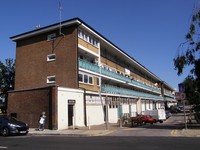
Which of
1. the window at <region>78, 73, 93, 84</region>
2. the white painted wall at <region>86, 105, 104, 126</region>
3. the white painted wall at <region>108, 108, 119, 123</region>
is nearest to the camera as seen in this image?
the window at <region>78, 73, 93, 84</region>

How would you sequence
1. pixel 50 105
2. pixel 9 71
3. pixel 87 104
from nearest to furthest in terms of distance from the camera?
pixel 50 105
pixel 87 104
pixel 9 71

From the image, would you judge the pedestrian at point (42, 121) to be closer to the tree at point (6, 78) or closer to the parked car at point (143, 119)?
the parked car at point (143, 119)

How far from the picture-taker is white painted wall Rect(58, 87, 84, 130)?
27.0 m

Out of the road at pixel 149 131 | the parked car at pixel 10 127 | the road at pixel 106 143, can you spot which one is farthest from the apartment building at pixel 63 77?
the road at pixel 106 143

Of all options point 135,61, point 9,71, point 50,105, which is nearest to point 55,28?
point 50,105

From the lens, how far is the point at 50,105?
87.9 feet

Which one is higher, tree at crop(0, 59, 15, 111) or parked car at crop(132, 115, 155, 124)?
tree at crop(0, 59, 15, 111)

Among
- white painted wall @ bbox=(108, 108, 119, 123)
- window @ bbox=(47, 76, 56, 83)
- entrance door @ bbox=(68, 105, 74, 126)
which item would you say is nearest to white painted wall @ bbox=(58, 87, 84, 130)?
entrance door @ bbox=(68, 105, 74, 126)

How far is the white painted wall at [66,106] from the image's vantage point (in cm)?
2697

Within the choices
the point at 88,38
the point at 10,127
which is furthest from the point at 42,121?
the point at 88,38

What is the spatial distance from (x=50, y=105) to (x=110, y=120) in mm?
15226

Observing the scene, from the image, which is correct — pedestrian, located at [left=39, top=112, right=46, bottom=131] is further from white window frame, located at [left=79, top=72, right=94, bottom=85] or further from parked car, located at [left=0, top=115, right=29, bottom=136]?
white window frame, located at [left=79, top=72, right=94, bottom=85]

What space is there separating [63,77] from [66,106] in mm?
5819

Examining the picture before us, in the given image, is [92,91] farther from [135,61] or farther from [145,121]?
[135,61]
